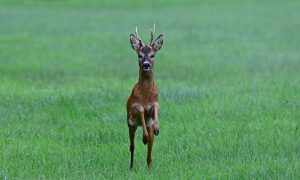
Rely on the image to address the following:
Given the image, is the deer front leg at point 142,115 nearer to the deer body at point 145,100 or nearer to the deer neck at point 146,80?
the deer body at point 145,100

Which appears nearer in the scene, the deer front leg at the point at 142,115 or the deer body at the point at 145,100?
the deer front leg at the point at 142,115

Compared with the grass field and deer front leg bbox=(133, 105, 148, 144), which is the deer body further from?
the grass field

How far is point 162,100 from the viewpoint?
611 inches

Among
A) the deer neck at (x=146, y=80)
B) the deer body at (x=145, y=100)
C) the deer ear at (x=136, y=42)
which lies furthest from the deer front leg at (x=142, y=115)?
the deer ear at (x=136, y=42)

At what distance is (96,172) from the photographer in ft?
31.0

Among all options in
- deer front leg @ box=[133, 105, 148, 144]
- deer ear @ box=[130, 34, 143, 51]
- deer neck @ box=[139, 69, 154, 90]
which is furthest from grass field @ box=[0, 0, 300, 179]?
deer ear @ box=[130, 34, 143, 51]

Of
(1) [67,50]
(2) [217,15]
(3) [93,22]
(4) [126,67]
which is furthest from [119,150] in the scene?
(2) [217,15]

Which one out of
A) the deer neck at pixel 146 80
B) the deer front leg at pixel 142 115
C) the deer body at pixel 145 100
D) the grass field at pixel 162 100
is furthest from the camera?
the grass field at pixel 162 100

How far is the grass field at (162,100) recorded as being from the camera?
390 inches

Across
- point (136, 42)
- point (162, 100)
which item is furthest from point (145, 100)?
point (162, 100)

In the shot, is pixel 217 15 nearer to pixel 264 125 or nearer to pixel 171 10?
pixel 171 10

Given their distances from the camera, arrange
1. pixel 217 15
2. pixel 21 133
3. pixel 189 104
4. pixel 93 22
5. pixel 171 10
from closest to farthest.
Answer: pixel 21 133
pixel 189 104
pixel 93 22
pixel 217 15
pixel 171 10

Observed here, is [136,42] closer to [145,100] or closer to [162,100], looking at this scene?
[145,100]

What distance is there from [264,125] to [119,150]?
2.78m
